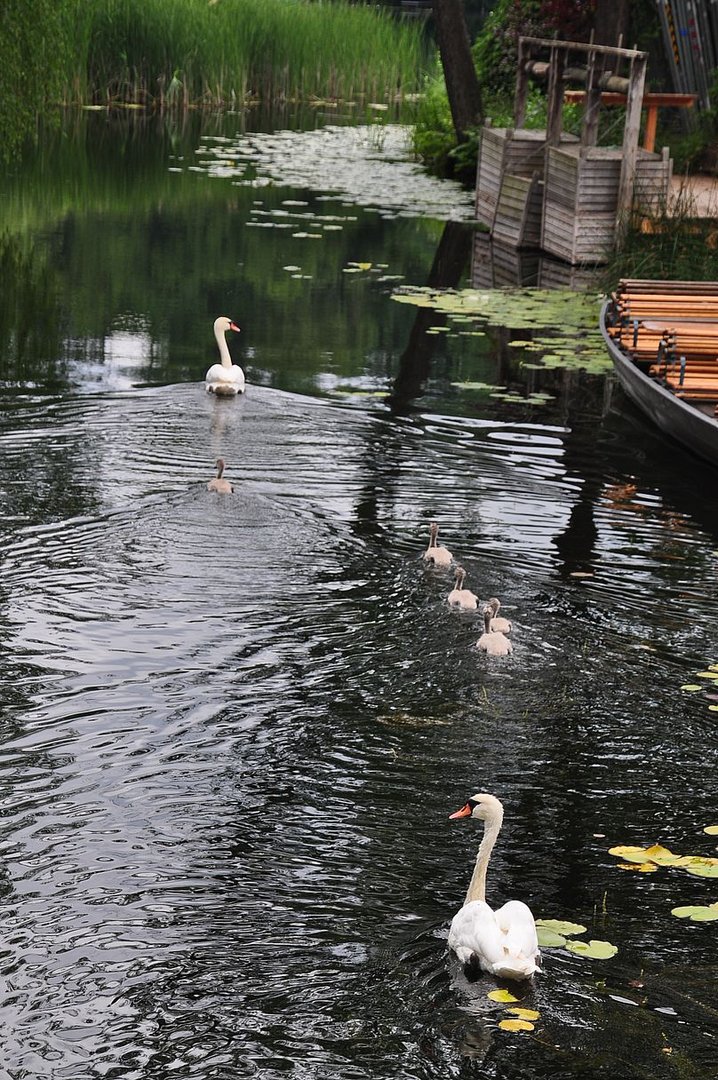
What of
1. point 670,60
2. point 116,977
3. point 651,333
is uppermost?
point 670,60

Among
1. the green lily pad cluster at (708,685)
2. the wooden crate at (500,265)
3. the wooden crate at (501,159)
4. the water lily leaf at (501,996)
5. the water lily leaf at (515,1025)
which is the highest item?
the wooden crate at (501,159)

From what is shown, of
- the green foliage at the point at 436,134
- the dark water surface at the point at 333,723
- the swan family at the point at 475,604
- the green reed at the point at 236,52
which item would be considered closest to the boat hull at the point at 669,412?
the dark water surface at the point at 333,723

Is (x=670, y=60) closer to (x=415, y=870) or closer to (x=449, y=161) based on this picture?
(x=449, y=161)

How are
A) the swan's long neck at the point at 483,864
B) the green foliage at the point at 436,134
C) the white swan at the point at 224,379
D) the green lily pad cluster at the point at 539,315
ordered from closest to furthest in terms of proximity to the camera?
the swan's long neck at the point at 483,864, the white swan at the point at 224,379, the green lily pad cluster at the point at 539,315, the green foliage at the point at 436,134

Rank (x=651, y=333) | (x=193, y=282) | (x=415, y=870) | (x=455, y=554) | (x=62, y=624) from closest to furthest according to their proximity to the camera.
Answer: (x=415, y=870), (x=62, y=624), (x=455, y=554), (x=651, y=333), (x=193, y=282)

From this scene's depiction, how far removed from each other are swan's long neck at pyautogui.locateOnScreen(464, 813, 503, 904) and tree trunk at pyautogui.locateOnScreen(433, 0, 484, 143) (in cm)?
2518

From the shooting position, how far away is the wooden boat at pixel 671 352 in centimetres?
1238

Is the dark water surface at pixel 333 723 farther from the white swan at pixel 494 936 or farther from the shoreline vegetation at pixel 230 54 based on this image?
the shoreline vegetation at pixel 230 54

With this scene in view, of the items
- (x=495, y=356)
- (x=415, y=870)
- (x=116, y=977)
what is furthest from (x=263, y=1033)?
(x=495, y=356)

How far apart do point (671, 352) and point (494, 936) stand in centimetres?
844

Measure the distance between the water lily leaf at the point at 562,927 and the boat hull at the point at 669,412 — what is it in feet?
20.5

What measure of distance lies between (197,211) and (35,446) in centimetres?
1331

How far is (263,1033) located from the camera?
5.31 meters

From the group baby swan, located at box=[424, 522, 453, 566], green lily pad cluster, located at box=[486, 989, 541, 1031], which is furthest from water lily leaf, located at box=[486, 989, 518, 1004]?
baby swan, located at box=[424, 522, 453, 566]
